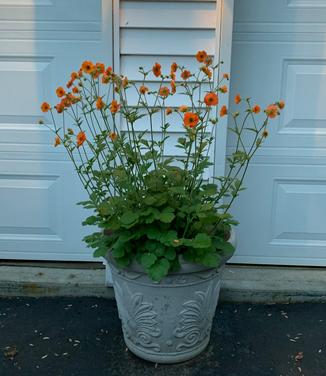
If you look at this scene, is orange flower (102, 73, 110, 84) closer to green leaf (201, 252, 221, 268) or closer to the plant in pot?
the plant in pot

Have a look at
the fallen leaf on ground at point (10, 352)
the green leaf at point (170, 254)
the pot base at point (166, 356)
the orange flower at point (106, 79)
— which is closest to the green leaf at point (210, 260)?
the green leaf at point (170, 254)

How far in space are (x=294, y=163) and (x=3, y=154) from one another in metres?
1.61

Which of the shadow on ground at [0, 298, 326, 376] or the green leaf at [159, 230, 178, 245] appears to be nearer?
the green leaf at [159, 230, 178, 245]

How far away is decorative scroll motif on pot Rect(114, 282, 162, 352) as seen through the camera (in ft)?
6.57

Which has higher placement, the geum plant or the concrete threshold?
the geum plant

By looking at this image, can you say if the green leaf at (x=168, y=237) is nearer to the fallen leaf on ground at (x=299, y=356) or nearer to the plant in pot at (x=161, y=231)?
the plant in pot at (x=161, y=231)

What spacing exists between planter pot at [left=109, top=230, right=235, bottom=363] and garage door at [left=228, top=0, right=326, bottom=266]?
687 mm

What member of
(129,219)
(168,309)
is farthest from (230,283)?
(129,219)

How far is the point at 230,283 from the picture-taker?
2654 mm

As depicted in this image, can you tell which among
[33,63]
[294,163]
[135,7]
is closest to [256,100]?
[294,163]

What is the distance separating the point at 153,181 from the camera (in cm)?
194

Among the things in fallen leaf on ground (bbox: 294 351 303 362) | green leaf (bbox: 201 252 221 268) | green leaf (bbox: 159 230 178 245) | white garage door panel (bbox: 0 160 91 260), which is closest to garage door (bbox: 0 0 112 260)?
white garage door panel (bbox: 0 160 91 260)

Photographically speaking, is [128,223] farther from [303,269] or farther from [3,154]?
[303,269]

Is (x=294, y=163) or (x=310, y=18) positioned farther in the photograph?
(x=294, y=163)
